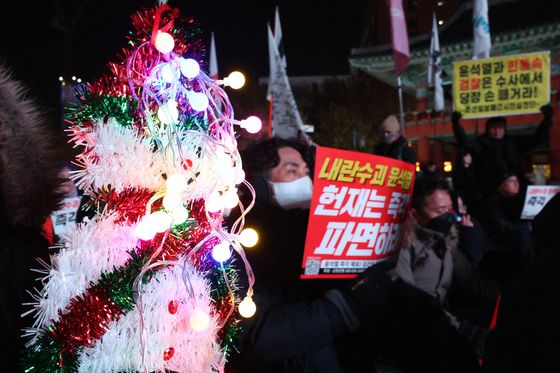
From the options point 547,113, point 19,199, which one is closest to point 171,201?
point 19,199

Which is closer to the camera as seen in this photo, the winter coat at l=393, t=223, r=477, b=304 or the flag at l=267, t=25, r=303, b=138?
the winter coat at l=393, t=223, r=477, b=304

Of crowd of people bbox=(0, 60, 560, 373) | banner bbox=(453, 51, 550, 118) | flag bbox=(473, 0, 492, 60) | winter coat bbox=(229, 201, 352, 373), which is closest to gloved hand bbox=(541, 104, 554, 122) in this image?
banner bbox=(453, 51, 550, 118)

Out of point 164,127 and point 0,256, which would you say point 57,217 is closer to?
point 0,256

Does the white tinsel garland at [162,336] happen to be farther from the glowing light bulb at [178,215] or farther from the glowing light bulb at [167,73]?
the glowing light bulb at [167,73]

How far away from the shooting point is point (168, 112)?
1179 mm

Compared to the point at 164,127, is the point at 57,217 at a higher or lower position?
lower

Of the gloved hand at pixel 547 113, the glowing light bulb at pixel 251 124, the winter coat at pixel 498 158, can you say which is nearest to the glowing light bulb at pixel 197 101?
the glowing light bulb at pixel 251 124

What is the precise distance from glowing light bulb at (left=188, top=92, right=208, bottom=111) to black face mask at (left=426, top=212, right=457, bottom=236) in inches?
96.8

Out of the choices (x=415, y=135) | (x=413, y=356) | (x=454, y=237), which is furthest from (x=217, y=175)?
(x=415, y=135)

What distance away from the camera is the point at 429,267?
2.92 metres

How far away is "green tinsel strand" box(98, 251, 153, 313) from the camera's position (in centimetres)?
110

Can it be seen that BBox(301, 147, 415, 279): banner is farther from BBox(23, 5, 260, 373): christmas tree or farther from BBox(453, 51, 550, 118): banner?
BBox(453, 51, 550, 118): banner

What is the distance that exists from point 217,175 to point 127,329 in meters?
0.48

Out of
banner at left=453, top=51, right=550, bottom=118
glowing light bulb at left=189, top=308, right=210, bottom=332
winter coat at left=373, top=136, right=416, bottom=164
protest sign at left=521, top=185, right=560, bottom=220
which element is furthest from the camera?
banner at left=453, top=51, right=550, bottom=118
